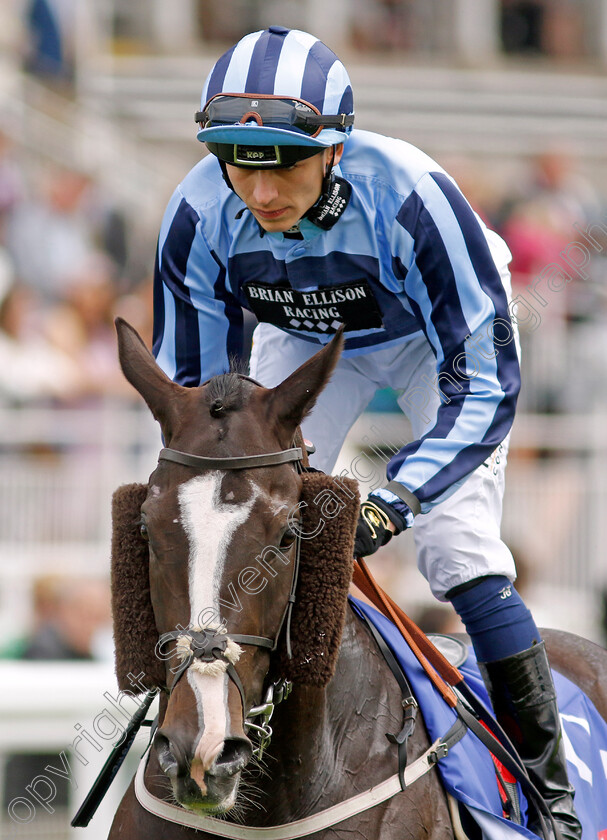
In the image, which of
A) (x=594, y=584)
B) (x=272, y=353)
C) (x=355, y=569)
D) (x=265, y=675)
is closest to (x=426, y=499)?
(x=355, y=569)

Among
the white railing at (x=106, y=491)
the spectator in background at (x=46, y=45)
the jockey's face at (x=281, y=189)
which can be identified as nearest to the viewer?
the jockey's face at (x=281, y=189)

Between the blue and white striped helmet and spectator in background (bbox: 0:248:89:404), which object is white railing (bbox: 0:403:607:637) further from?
the blue and white striped helmet

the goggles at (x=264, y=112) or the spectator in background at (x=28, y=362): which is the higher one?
the goggles at (x=264, y=112)

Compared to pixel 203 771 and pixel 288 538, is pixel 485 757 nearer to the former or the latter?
pixel 288 538

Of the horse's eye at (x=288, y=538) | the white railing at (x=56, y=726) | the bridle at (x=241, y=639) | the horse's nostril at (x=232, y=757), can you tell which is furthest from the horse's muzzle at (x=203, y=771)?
the white railing at (x=56, y=726)

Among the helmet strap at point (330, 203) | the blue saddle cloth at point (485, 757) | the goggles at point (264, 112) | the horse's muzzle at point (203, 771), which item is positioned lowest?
the blue saddle cloth at point (485, 757)

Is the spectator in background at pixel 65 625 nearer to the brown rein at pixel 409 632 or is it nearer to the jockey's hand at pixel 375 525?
the brown rein at pixel 409 632

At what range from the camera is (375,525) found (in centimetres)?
A: 283

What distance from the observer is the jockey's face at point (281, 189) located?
3086mm

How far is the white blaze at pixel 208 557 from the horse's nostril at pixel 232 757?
0.04 meters

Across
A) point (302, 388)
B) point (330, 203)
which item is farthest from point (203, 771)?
point (330, 203)

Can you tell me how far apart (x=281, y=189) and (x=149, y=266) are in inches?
272

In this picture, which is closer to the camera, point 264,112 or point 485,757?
point 264,112

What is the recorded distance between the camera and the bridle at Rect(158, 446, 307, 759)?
2424 mm
